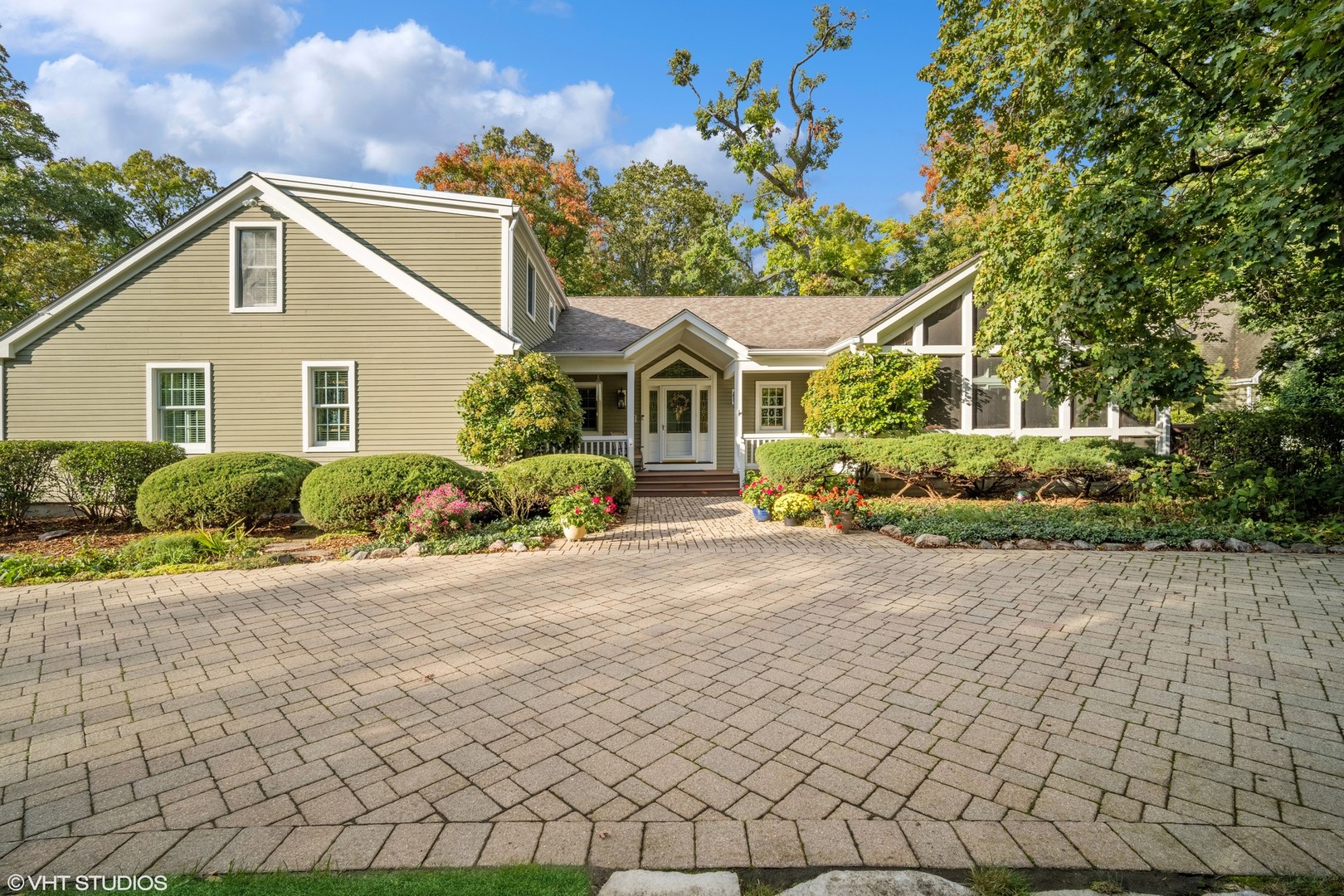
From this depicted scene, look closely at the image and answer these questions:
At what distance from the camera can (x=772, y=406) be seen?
1609 centimetres

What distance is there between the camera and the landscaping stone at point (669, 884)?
1977mm

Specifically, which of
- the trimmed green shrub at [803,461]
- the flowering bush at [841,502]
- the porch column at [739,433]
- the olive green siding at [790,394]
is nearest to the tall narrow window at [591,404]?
the porch column at [739,433]

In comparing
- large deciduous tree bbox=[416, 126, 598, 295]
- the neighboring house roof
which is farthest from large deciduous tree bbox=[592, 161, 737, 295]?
the neighboring house roof

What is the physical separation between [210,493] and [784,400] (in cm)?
1279

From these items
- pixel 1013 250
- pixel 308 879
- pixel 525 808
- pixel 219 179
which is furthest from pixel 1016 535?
pixel 219 179

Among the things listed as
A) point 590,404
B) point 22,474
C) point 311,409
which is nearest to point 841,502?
point 590,404

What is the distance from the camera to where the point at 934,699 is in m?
3.43

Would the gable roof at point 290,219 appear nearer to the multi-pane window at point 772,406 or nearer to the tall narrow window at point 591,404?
the tall narrow window at point 591,404

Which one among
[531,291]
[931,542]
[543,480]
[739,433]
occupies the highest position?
[531,291]

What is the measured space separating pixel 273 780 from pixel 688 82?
25.9 m

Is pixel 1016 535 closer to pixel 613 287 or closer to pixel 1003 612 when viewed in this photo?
pixel 1003 612

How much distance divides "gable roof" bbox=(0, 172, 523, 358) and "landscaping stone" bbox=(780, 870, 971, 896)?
10.4m

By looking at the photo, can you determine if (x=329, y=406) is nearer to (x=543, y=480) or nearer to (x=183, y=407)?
(x=183, y=407)

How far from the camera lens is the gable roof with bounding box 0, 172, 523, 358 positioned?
1101cm
